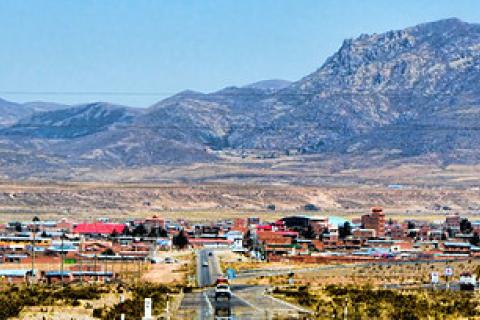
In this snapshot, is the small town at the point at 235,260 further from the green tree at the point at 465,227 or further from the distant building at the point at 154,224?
the distant building at the point at 154,224

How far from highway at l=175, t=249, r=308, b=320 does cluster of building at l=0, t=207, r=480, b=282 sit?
2464 cm

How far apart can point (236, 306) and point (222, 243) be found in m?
104

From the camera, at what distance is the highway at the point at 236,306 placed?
2328 inches

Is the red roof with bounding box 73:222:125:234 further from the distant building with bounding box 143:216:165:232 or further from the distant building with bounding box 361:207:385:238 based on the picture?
the distant building with bounding box 361:207:385:238

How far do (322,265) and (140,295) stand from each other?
165 ft

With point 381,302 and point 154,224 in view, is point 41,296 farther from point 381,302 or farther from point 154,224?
point 154,224

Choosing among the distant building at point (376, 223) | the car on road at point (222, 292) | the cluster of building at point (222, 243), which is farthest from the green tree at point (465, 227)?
the car on road at point (222, 292)

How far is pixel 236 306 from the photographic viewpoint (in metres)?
65.7

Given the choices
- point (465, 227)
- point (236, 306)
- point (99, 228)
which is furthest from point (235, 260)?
point (236, 306)

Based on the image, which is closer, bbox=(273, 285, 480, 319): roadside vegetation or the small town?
bbox=(273, 285, 480, 319): roadside vegetation

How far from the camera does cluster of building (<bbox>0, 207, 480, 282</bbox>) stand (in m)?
127

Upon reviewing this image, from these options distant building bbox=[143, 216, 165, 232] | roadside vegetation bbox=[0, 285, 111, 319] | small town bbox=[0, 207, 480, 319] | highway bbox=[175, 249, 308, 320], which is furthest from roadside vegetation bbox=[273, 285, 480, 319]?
distant building bbox=[143, 216, 165, 232]

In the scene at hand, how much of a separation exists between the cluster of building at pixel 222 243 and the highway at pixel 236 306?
2464 cm

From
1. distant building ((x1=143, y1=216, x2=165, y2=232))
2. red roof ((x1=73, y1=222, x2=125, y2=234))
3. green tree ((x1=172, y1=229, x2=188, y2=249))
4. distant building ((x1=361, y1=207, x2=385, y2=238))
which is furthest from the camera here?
distant building ((x1=143, y1=216, x2=165, y2=232))
